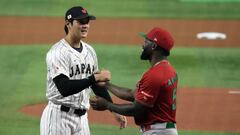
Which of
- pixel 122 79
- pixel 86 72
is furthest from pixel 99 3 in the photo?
pixel 86 72

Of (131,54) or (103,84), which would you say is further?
(131,54)

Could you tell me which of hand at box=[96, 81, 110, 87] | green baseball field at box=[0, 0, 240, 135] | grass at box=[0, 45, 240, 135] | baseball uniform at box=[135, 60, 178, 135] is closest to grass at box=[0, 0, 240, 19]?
green baseball field at box=[0, 0, 240, 135]

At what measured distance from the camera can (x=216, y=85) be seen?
15.1 metres

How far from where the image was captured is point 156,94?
6.96 metres

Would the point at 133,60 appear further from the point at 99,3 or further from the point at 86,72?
the point at 86,72

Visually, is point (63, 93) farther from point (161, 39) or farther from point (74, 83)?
point (161, 39)

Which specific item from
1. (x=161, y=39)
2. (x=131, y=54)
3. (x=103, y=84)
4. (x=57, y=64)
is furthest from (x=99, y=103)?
(x=131, y=54)

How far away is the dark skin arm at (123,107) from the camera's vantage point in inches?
277

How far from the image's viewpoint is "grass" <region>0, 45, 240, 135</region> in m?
13.4

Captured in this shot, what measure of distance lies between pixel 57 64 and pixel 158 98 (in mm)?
1172

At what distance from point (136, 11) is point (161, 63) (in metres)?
15.6

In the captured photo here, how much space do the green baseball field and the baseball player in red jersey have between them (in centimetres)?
427

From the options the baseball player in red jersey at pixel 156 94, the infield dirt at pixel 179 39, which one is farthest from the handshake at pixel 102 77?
the infield dirt at pixel 179 39

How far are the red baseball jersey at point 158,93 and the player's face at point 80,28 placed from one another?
3.01ft
